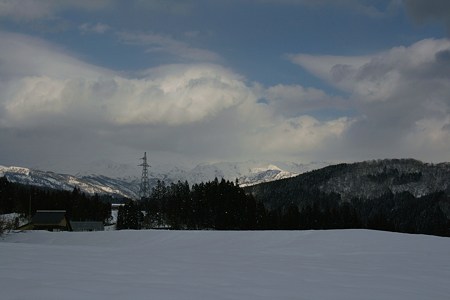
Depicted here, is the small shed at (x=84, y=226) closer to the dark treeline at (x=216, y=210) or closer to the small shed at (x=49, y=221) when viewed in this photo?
the dark treeline at (x=216, y=210)

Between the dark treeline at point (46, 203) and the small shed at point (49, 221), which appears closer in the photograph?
the small shed at point (49, 221)

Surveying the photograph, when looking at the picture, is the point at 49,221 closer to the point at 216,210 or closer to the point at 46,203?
the point at 216,210

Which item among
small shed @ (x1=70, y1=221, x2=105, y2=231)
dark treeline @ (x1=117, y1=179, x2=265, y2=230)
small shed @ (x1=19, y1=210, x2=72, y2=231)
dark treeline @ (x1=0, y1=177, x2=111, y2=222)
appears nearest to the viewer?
small shed @ (x1=19, y1=210, x2=72, y2=231)

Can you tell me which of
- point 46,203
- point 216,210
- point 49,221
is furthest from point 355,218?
point 46,203

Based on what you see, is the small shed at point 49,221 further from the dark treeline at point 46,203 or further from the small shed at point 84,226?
the dark treeline at point 46,203

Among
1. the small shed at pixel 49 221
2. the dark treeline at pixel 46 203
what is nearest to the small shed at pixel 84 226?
the small shed at pixel 49 221

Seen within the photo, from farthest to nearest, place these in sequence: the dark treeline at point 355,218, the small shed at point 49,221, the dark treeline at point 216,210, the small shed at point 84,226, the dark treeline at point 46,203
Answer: the dark treeline at point 46,203 → the small shed at point 84,226 → the dark treeline at point 355,218 → the dark treeline at point 216,210 → the small shed at point 49,221

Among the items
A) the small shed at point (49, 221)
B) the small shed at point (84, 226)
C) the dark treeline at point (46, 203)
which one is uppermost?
the dark treeline at point (46, 203)

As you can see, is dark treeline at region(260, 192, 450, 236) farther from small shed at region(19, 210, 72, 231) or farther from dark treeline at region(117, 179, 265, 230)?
small shed at region(19, 210, 72, 231)

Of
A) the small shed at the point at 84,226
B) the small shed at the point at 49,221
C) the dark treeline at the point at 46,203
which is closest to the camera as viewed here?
the small shed at the point at 49,221

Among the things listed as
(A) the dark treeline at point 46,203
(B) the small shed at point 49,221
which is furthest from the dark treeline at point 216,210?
(B) the small shed at point 49,221

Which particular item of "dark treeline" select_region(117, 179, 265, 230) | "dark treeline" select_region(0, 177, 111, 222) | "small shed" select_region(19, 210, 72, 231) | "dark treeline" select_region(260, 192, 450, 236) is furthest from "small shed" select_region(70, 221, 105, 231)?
"dark treeline" select_region(260, 192, 450, 236)

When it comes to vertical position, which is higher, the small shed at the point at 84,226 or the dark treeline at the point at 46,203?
the dark treeline at the point at 46,203

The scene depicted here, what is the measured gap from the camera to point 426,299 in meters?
9.60
